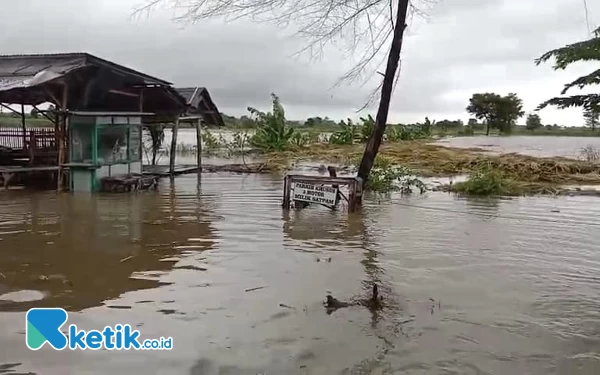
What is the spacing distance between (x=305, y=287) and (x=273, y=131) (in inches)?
1193

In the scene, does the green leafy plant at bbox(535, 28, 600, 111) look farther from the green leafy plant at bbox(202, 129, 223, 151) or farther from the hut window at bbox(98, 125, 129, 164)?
the green leafy plant at bbox(202, 129, 223, 151)

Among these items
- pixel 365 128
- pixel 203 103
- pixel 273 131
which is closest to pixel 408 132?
pixel 365 128

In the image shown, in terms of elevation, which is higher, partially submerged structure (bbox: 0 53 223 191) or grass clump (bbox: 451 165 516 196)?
partially submerged structure (bbox: 0 53 223 191)

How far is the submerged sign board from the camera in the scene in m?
13.4

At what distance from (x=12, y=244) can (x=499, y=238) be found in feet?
27.0

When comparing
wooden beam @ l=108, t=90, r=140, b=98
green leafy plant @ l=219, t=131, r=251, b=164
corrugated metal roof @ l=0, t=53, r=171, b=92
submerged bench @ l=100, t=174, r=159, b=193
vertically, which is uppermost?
corrugated metal roof @ l=0, t=53, r=171, b=92

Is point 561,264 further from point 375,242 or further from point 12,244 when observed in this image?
point 12,244

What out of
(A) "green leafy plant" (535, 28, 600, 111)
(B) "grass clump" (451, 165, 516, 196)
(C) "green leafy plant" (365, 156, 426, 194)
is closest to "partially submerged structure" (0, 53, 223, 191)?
(C) "green leafy plant" (365, 156, 426, 194)

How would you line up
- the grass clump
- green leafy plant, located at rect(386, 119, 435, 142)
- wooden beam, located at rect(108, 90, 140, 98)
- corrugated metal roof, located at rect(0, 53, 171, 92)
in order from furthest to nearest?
green leafy plant, located at rect(386, 119, 435, 142) < wooden beam, located at rect(108, 90, 140, 98) < the grass clump < corrugated metal roof, located at rect(0, 53, 171, 92)

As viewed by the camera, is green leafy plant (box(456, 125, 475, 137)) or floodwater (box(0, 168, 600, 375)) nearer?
floodwater (box(0, 168, 600, 375))

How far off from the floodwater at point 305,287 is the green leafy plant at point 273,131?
2344cm

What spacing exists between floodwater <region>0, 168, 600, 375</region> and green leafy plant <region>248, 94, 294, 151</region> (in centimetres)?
2344

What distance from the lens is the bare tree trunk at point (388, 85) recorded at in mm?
14023

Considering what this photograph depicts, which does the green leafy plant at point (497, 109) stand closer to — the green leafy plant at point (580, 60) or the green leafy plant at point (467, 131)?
the green leafy plant at point (467, 131)
